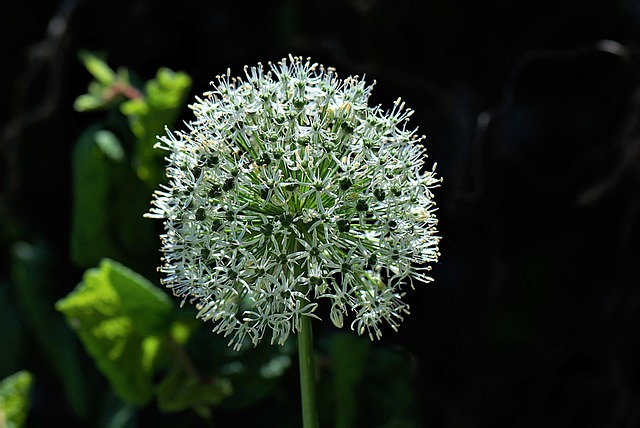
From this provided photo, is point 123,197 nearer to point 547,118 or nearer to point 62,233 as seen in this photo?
point 62,233

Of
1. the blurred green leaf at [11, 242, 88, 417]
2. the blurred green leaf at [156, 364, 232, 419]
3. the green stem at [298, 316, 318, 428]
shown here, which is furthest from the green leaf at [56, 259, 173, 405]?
the green stem at [298, 316, 318, 428]

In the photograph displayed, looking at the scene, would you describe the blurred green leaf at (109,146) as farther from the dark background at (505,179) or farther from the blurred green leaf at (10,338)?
the blurred green leaf at (10,338)

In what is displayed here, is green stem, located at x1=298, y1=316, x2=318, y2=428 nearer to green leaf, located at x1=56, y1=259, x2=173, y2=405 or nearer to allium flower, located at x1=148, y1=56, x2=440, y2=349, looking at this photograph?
allium flower, located at x1=148, y1=56, x2=440, y2=349

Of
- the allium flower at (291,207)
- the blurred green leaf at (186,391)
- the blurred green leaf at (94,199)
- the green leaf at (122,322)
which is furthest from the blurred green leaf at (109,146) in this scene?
the allium flower at (291,207)

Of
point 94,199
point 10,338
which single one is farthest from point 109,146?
point 10,338

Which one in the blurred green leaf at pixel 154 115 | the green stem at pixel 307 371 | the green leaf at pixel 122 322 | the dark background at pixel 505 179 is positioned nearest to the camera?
the green stem at pixel 307 371

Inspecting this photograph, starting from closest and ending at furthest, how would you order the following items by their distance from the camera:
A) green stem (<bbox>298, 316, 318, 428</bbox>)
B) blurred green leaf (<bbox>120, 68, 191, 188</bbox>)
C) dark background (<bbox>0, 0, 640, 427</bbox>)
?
1. green stem (<bbox>298, 316, 318, 428</bbox>)
2. blurred green leaf (<bbox>120, 68, 191, 188</bbox>)
3. dark background (<bbox>0, 0, 640, 427</bbox>)

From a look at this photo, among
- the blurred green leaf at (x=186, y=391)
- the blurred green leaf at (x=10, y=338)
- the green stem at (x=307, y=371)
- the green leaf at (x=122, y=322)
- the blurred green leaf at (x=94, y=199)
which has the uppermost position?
the blurred green leaf at (x=94, y=199)
